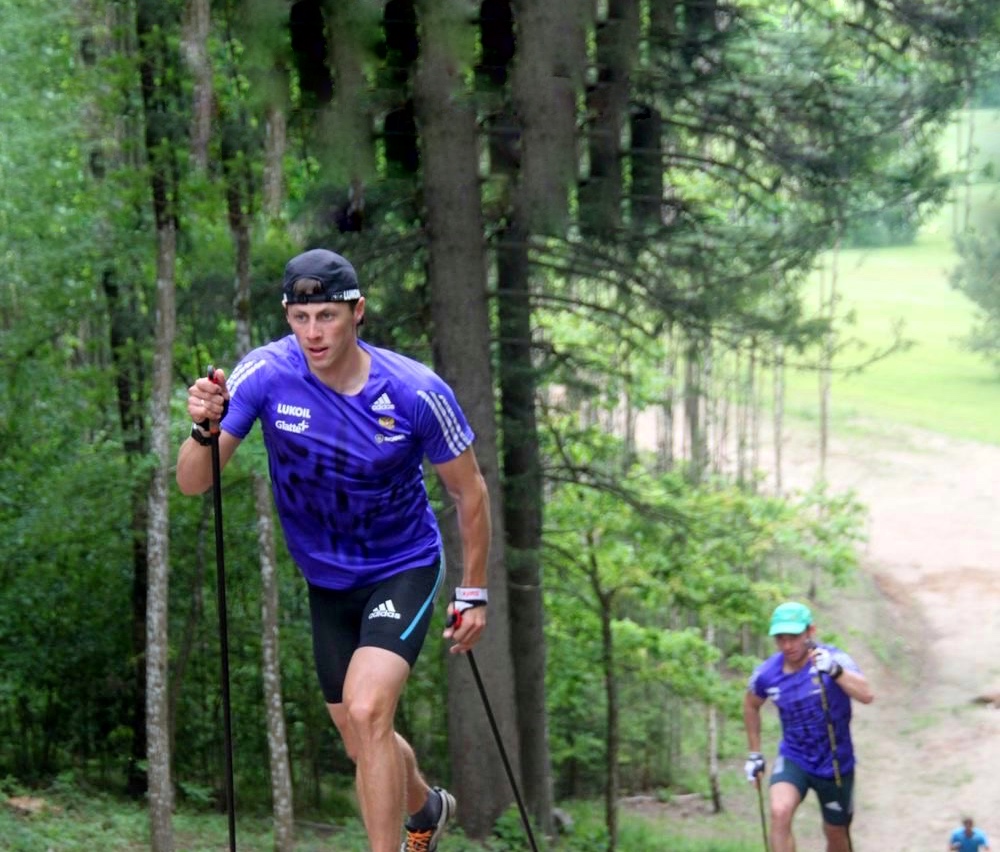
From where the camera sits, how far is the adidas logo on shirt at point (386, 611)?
4746 millimetres

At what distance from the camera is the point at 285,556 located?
17.8 meters

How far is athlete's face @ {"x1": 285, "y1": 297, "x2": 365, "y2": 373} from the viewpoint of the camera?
4453 mm

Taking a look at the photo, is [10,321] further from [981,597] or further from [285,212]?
[981,597]

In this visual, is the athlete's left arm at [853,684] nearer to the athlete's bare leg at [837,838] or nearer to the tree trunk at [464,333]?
the athlete's bare leg at [837,838]

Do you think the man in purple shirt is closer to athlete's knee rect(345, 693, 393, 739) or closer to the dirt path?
athlete's knee rect(345, 693, 393, 739)

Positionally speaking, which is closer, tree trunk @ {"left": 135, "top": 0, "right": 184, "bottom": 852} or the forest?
tree trunk @ {"left": 135, "top": 0, "right": 184, "bottom": 852}

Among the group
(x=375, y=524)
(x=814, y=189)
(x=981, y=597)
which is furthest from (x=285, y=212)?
(x=981, y=597)

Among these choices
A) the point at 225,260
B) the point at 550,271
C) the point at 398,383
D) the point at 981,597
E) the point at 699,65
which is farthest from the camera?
the point at 981,597

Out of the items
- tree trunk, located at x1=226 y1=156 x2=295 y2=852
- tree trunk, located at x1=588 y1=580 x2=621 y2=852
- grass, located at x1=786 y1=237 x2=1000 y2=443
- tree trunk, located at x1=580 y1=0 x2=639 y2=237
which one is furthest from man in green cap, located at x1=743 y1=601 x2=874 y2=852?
grass, located at x1=786 y1=237 x2=1000 y2=443

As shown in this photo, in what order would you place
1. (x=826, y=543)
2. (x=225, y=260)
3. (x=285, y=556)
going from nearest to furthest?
(x=225, y=260), (x=285, y=556), (x=826, y=543)

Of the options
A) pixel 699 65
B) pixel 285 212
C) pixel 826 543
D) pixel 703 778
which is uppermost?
pixel 699 65

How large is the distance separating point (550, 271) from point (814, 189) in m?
2.86

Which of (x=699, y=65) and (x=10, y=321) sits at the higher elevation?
(x=699, y=65)

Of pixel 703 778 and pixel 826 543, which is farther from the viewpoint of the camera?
pixel 703 778
